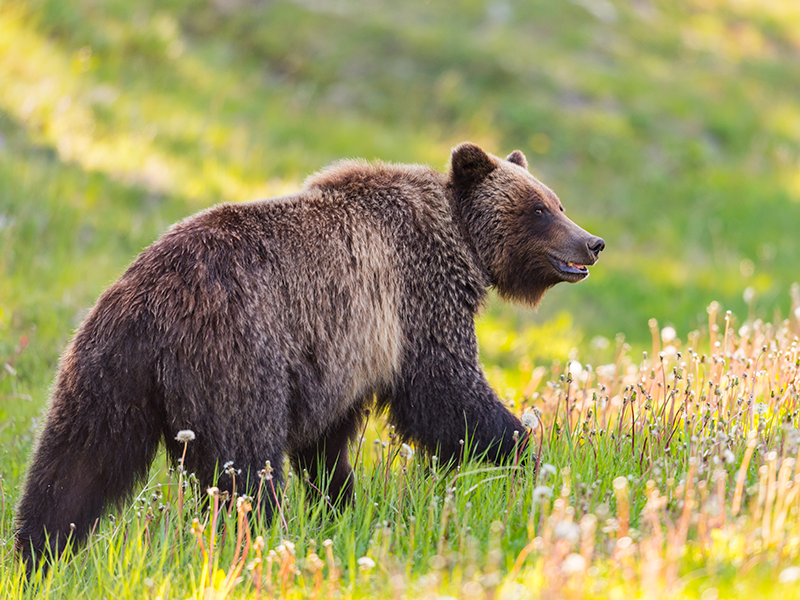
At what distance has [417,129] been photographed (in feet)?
44.9

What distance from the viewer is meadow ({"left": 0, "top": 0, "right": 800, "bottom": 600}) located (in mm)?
3055

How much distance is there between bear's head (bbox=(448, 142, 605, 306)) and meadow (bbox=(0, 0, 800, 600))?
44cm

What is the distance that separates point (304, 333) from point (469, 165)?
1574mm

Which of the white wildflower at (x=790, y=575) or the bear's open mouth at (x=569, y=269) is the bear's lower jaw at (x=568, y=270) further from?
the white wildflower at (x=790, y=575)

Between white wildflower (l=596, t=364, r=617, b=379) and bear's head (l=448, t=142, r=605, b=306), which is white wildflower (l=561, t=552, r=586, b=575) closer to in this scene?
bear's head (l=448, t=142, r=605, b=306)

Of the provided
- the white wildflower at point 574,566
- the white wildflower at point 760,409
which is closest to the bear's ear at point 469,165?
the white wildflower at point 760,409

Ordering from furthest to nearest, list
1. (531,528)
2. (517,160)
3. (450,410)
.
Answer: (517,160)
(450,410)
(531,528)

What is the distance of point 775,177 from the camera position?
46.4ft

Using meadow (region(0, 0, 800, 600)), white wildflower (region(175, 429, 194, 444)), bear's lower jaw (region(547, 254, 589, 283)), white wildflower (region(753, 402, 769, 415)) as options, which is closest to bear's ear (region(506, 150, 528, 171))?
bear's lower jaw (region(547, 254, 589, 283))

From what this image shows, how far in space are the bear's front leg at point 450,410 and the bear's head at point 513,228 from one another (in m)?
0.87

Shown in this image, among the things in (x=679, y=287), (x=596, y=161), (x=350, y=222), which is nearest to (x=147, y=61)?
(x=596, y=161)

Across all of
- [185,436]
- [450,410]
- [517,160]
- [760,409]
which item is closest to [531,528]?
[450,410]

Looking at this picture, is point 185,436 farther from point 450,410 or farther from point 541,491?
point 541,491

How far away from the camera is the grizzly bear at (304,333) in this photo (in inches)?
138
